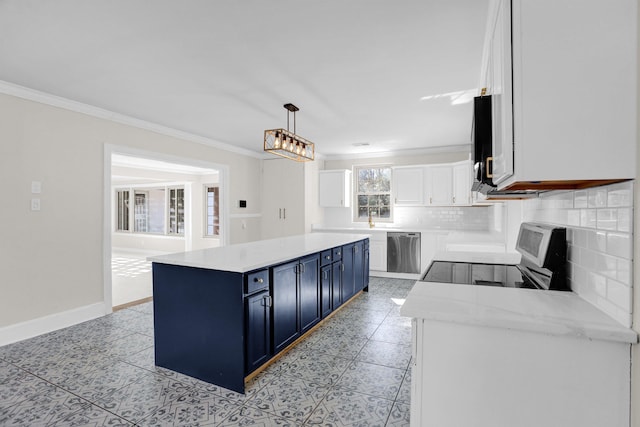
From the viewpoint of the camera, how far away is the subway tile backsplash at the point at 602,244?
41.3 inches

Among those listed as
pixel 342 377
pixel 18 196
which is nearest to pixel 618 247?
pixel 342 377

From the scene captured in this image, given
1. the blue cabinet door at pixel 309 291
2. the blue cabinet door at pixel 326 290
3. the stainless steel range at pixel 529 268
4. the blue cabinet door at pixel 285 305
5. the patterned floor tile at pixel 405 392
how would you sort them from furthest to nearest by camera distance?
the blue cabinet door at pixel 326 290, the blue cabinet door at pixel 309 291, the blue cabinet door at pixel 285 305, the patterned floor tile at pixel 405 392, the stainless steel range at pixel 529 268

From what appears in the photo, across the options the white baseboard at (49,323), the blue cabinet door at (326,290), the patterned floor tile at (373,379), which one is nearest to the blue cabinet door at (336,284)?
the blue cabinet door at (326,290)

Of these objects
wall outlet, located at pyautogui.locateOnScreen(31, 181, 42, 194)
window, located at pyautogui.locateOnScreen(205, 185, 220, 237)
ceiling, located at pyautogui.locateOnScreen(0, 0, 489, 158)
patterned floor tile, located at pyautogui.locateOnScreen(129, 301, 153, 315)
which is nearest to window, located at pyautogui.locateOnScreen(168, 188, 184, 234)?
window, located at pyautogui.locateOnScreen(205, 185, 220, 237)

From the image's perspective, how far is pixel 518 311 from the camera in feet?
3.96

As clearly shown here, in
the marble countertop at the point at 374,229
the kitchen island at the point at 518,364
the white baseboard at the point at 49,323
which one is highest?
the marble countertop at the point at 374,229

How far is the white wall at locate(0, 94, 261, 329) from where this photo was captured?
307cm

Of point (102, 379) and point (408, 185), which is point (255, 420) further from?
point (408, 185)

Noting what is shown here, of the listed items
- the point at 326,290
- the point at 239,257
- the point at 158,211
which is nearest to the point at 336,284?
the point at 326,290

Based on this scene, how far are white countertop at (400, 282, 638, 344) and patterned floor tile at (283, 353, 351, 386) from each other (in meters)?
1.29

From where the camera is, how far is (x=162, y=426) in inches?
73.9

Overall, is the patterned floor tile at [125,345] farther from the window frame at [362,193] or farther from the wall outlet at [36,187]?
the window frame at [362,193]

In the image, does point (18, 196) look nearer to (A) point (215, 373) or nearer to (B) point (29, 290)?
(B) point (29, 290)

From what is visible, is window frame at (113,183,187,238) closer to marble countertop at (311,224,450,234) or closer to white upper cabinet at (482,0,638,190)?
marble countertop at (311,224,450,234)
